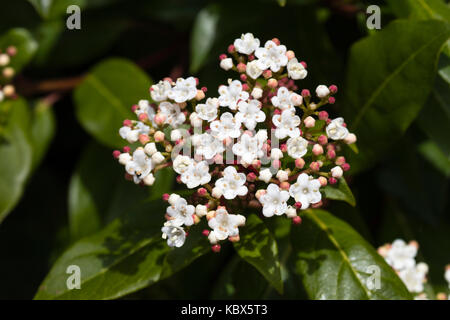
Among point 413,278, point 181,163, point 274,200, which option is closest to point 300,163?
point 274,200

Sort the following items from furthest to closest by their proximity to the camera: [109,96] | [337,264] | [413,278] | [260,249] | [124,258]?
[109,96] → [413,278] → [124,258] → [337,264] → [260,249]

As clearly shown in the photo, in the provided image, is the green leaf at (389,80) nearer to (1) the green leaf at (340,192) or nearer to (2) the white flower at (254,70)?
(1) the green leaf at (340,192)

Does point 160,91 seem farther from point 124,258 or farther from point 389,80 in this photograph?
point 389,80

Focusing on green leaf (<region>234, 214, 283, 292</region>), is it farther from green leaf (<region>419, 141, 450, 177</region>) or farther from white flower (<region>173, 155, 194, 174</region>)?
green leaf (<region>419, 141, 450, 177</region>)

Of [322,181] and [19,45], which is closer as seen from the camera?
[322,181]

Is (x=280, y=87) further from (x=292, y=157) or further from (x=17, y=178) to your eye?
(x=17, y=178)

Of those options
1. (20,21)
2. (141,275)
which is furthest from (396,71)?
(20,21)
